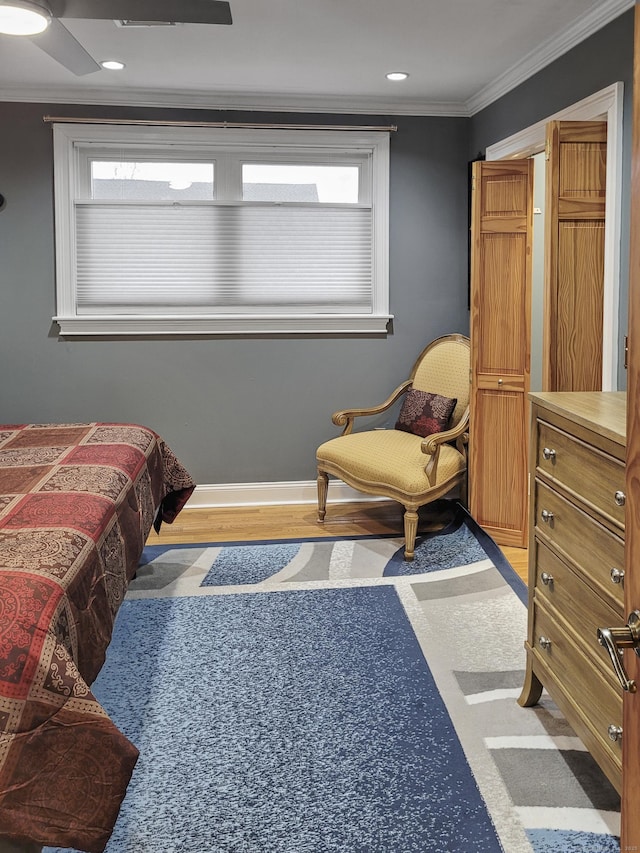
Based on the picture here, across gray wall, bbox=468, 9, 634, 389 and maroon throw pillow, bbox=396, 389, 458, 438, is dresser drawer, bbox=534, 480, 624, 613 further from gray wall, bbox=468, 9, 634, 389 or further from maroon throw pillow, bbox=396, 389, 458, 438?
maroon throw pillow, bbox=396, 389, 458, 438

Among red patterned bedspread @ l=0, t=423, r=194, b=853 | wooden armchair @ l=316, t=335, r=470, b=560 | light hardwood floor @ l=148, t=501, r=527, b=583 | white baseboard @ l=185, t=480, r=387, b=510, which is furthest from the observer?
white baseboard @ l=185, t=480, r=387, b=510

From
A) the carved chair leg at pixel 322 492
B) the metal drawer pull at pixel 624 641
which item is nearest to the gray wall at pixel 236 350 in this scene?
the carved chair leg at pixel 322 492

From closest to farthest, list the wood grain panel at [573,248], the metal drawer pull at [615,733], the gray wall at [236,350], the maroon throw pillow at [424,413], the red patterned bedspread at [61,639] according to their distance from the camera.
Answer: the red patterned bedspread at [61,639] → the metal drawer pull at [615,733] → the wood grain panel at [573,248] → the maroon throw pillow at [424,413] → the gray wall at [236,350]

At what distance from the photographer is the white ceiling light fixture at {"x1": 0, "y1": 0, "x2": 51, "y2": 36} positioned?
2227 mm

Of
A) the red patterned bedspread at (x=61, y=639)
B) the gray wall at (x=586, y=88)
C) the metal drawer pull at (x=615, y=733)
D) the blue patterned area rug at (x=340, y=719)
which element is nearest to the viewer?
the red patterned bedspread at (x=61, y=639)

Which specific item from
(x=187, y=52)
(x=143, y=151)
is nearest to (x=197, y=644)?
(x=187, y=52)

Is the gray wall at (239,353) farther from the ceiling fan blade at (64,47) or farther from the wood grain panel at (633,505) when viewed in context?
the wood grain panel at (633,505)

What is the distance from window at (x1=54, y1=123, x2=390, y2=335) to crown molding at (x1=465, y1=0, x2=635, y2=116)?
26.0 inches

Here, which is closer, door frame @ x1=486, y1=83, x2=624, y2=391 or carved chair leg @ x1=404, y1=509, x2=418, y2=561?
door frame @ x1=486, y1=83, x2=624, y2=391

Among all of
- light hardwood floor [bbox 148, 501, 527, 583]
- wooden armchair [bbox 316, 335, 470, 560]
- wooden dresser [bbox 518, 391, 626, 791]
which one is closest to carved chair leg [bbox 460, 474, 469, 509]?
wooden armchair [bbox 316, 335, 470, 560]

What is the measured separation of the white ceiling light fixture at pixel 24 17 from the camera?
87.7 inches

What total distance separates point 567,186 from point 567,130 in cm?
22

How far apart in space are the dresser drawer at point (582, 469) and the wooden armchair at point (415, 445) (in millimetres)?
1718

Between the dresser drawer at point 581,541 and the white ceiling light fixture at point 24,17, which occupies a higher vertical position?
the white ceiling light fixture at point 24,17
